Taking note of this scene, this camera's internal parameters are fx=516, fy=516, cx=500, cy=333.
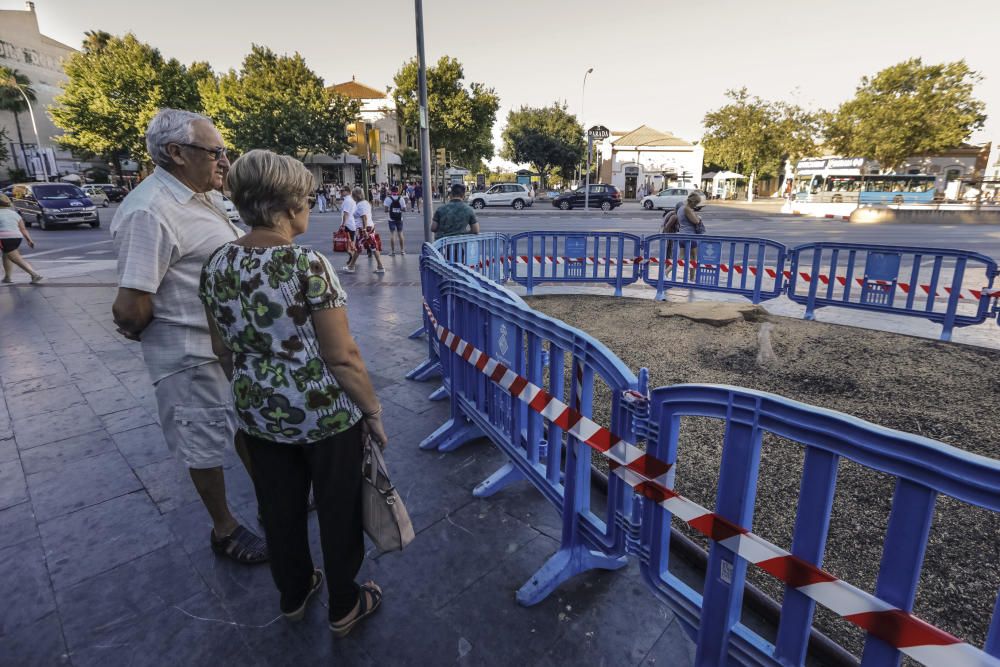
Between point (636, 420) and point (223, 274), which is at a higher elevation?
point (223, 274)

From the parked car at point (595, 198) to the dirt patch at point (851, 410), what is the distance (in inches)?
1137

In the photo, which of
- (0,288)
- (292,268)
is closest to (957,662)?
(292,268)

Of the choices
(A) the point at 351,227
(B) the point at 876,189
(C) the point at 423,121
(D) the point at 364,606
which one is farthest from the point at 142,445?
(B) the point at 876,189

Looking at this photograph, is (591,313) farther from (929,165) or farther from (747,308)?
(929,165)

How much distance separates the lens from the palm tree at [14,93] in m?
47.5

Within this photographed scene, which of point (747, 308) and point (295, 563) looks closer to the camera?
point (295, 563)

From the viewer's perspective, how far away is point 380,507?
207 centimetres

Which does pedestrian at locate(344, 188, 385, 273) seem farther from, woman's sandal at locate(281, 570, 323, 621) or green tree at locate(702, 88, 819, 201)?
green tree at locate(702, 88, 819, 201)

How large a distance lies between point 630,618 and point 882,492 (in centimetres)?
201

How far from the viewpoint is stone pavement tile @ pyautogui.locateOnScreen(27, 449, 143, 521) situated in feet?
10.1

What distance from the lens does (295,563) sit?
2.16 metres

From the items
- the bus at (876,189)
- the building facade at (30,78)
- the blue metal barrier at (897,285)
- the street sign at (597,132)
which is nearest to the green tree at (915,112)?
the bus at (876,189)

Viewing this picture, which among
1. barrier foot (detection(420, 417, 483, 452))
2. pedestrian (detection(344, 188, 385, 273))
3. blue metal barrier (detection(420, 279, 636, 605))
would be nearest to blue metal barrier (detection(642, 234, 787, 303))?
pedestrian (detection(344, 188, 385, 273))

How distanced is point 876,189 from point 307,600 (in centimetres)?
4069
